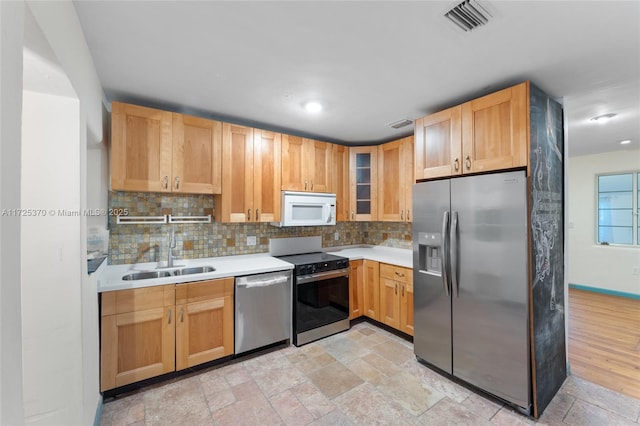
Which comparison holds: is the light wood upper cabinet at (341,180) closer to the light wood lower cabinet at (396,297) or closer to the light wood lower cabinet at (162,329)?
the light wood lower cabinet at (396,297)

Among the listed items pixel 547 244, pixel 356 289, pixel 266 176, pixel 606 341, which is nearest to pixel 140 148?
pixel 266 176

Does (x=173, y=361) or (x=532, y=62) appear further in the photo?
(x=173, y=361)

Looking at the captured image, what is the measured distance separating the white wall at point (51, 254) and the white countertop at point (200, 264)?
54 cm

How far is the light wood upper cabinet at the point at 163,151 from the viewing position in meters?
2.32

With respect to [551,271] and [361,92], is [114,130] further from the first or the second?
[551,271]

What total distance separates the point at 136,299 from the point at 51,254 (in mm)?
861

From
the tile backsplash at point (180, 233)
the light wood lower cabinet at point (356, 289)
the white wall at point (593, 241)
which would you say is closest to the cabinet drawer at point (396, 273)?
the light wood lower cabinet at point (356, 289)

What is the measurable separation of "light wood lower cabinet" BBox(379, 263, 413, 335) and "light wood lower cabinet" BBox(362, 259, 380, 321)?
0.06 m

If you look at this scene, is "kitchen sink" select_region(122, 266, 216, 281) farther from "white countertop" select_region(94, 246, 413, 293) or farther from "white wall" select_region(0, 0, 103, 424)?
"white wall" select_region(0, 0, 103, 424)

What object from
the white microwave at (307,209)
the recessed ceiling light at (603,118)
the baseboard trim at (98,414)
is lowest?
the baseboard trim at (98,414)

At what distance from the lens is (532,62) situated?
184cm

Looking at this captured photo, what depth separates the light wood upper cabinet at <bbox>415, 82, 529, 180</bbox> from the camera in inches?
78.6

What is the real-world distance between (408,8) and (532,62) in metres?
1.07

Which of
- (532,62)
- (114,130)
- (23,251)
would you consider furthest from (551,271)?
(114,130)
